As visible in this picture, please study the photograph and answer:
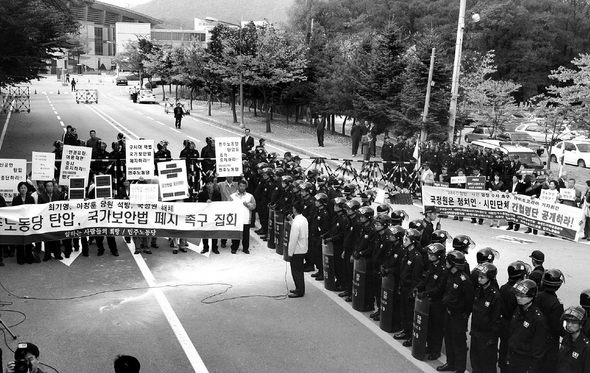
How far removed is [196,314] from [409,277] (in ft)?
12.1

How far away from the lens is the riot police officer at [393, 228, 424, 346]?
9758 mm

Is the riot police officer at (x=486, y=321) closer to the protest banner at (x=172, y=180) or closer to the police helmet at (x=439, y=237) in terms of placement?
the police helmet at (x=439, y=237)

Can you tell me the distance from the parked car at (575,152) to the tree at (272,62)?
51.0 ft

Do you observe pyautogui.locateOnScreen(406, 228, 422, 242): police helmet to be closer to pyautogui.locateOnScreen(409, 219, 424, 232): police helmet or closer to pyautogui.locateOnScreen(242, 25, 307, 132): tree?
pyautogui.locateOnScreen(409, 219, 424, 232): police helmet

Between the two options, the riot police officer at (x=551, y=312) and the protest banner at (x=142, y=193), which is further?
the protest banner at (x=142, y=193)

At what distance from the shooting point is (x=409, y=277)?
9812 millimetres

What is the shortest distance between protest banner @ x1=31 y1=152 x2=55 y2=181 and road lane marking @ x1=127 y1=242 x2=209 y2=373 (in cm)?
267

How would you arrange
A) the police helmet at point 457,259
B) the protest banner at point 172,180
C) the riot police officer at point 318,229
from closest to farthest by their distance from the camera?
the police helmet at point 457,259 → the riot police officer at point 318,229 → the protest banner at point 172,180

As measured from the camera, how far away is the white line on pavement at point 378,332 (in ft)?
30.3

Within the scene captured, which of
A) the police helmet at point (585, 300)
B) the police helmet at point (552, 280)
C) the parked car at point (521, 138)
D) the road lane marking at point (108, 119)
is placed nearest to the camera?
the police helmet at point (585, 300)

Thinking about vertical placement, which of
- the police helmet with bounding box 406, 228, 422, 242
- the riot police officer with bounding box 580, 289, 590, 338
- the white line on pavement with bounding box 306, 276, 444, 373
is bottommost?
the white line on pavement with bounding box 306, 276, 444, 373

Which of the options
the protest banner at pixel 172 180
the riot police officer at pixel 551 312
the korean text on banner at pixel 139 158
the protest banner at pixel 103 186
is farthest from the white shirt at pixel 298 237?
the korean text on banner at pixel 139 158

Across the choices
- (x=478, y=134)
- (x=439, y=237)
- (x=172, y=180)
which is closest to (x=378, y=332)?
(x=439, y=237)

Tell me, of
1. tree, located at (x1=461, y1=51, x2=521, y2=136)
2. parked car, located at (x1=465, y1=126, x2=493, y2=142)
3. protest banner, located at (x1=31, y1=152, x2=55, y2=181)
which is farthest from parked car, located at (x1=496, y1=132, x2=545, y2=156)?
protest banner, located at (x1=31, y1=152, x2=55, y2=181)
